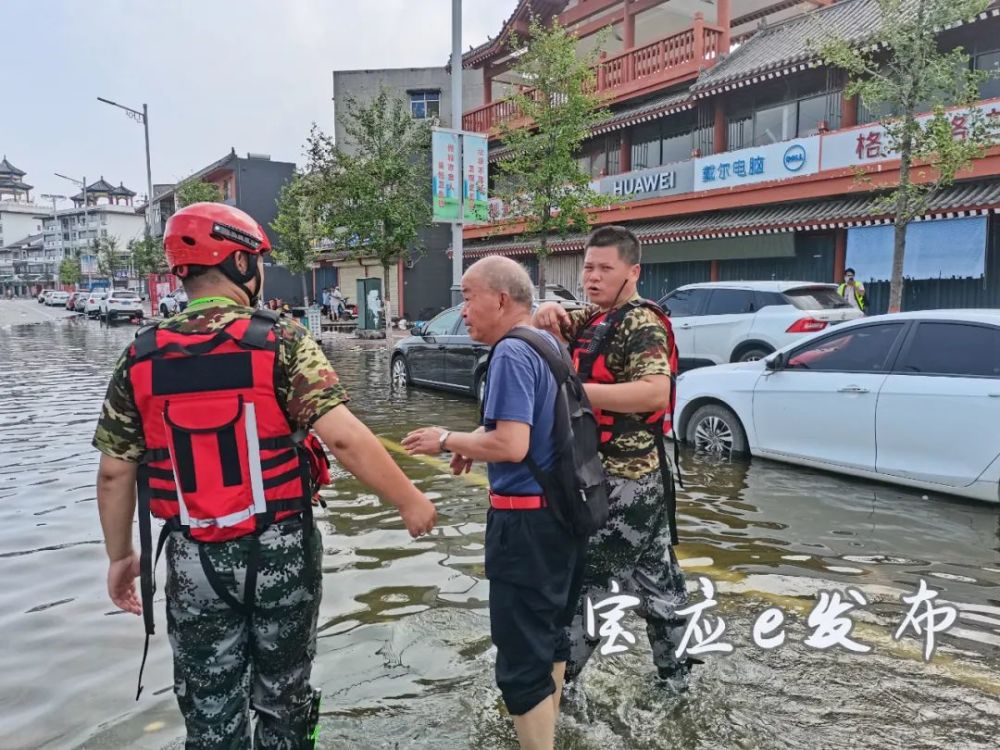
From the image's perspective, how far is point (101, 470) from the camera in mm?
2129

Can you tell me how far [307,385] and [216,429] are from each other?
263 millimetres

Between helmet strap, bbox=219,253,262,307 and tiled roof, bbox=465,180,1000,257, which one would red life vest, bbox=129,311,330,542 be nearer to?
helmet strap, bbox=219,253,262,307

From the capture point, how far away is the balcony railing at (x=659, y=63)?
65.6 feet

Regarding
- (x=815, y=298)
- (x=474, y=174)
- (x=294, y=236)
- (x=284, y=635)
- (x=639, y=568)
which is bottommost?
(x=639, y=568)

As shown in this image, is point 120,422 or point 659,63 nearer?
point 120,422

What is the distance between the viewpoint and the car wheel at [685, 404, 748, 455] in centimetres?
683

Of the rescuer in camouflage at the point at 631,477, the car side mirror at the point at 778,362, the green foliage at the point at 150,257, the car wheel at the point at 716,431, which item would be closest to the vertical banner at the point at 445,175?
the car wheel at the point at 716,431

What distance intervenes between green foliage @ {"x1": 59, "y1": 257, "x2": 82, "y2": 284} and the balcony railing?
79.7 meters

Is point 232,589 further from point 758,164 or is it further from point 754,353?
point 758,164

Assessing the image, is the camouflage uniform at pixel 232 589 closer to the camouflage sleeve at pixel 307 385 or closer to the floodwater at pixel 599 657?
the camouflage sleeve at pixel 307 385

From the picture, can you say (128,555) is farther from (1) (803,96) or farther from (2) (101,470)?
(1) (803,96)

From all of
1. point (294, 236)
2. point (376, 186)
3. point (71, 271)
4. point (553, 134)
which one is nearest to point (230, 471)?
point (553, 134)

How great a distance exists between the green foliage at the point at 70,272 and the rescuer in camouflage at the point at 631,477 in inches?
3730

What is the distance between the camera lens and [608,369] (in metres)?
2.94
